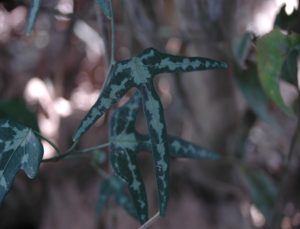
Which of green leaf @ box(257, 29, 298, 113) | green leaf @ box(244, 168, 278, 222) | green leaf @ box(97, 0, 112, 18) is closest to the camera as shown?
green leaf @ box(97, 0, 112, 18)

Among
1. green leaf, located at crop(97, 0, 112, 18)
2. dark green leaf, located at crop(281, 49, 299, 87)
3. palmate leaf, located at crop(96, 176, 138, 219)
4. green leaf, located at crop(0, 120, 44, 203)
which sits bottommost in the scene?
palmate leaf, located at crop(96, 176, 138, 219)

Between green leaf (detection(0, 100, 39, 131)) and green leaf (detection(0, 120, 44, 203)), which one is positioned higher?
green leaf (detection(0, 100, 39, 131))

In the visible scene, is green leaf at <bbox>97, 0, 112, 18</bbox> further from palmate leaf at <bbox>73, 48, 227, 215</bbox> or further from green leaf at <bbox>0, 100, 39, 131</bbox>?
green leaf at <bbox>0, 100, 39, 131</bbox>

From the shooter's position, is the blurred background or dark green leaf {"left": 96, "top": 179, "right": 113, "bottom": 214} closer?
dark green leaf {"left": 96, "top": 179, "right": 113, "bottom": 214}

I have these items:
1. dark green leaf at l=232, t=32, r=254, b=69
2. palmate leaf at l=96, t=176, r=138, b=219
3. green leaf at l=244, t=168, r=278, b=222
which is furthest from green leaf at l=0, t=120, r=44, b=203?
green leaf at l=244, t=168, r=278, b=222

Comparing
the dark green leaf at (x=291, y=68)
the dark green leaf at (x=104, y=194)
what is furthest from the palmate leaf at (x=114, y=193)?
the dark green leaf at (x=291, y=68)

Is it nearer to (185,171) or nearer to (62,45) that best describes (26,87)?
(62,45)

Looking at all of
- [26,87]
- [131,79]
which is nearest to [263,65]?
[131,79]

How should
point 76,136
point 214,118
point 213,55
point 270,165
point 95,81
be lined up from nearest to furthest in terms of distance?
point 76,136 < point 213,55 < point 214,118 < point 270,165 < point 95,81
